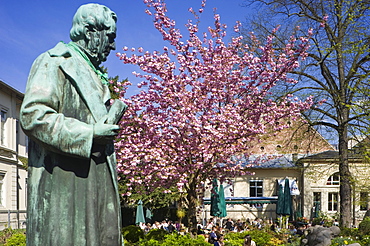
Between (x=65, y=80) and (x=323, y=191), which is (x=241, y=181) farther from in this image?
(x=65, y=80)

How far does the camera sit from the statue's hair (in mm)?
2887

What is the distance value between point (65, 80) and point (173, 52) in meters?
14.7

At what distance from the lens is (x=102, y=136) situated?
262cm

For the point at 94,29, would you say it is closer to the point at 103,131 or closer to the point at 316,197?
the point at 103,131

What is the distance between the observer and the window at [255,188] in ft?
140

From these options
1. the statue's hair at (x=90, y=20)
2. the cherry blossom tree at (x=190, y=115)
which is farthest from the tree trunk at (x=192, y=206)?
the statue's hair at (x=90, y=20)

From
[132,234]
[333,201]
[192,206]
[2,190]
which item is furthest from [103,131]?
[333,201]

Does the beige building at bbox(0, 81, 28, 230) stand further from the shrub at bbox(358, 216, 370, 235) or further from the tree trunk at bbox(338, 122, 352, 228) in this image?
the shrub at bbox(358, 216, 370, 235)

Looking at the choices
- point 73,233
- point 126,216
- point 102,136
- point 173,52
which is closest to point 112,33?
point 102,136

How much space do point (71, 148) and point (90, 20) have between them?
0.84m

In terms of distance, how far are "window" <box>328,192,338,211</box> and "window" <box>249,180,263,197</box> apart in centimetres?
608

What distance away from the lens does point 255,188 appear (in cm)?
4266

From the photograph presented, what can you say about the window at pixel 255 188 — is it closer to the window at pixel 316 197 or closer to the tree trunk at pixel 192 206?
the window at pixel 316 197

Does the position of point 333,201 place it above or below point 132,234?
below
